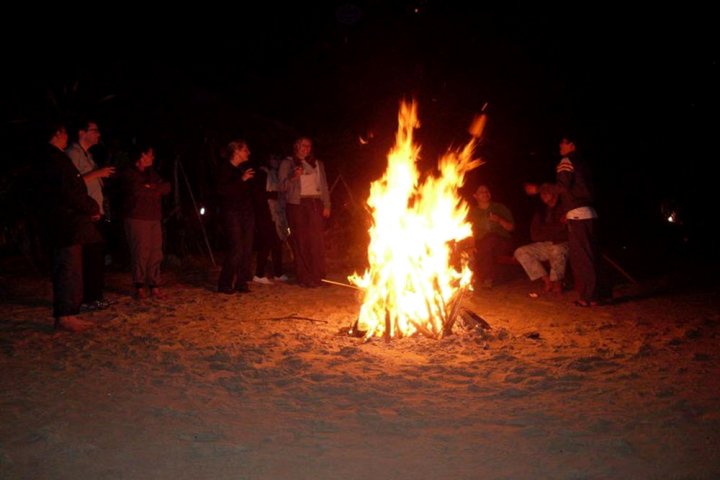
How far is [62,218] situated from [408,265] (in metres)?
3.22

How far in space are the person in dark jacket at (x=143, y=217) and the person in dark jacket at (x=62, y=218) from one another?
4.81 ft

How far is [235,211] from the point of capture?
8.48 metres

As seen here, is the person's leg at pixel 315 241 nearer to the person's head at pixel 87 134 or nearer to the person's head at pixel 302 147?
the person's head at pixel 302 147

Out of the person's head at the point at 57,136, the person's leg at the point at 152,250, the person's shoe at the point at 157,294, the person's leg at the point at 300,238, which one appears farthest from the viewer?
the person's leg at the point at 300,238

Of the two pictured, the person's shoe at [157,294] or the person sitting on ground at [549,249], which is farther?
the person sitting on ground at [549,249]

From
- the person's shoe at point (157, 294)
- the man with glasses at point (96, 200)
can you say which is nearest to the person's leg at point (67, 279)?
the man with glasses at point (96, 200)

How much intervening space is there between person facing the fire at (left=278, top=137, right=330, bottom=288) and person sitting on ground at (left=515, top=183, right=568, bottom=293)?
2.64 metres

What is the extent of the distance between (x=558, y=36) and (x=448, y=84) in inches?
82.5

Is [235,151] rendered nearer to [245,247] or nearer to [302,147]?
[302,147]

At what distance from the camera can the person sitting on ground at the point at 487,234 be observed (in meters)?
9.24

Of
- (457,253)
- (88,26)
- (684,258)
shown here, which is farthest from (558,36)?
(88,26)

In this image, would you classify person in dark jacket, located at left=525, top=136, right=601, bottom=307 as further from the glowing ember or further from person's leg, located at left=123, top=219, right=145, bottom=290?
person's leg, located at left=123, top=219, right=145, bottom=290

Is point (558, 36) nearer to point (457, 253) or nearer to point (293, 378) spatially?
point (457, 253)

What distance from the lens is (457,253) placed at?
7.30 meters
